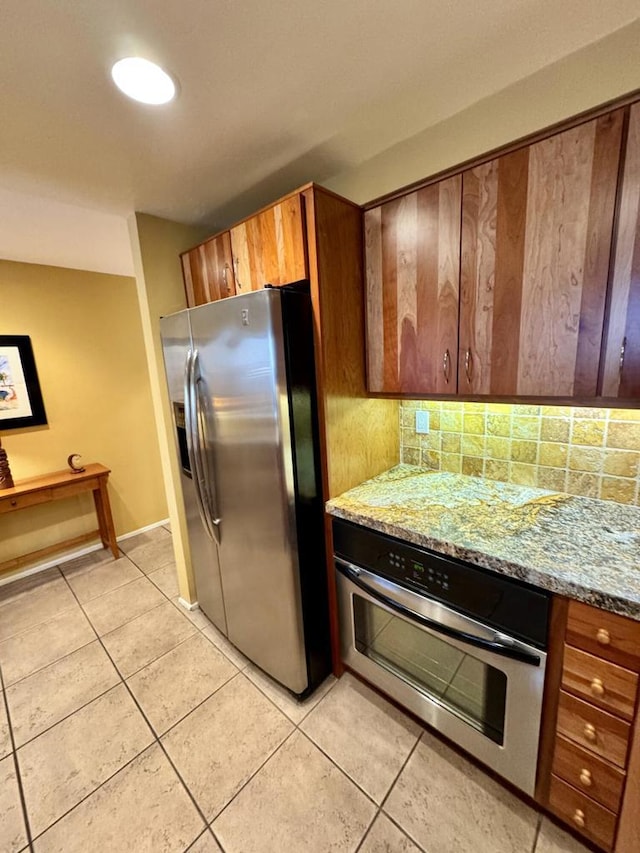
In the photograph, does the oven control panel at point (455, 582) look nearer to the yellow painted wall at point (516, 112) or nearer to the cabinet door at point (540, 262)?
the cabinet door at point (540, 262)

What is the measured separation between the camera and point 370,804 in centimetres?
122

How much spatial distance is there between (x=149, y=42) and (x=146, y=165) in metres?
0.63

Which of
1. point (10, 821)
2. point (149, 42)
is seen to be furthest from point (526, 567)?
point (10, 821)

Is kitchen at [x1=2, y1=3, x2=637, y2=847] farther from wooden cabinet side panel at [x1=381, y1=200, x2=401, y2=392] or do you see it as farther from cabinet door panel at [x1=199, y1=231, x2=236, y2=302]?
cabinet door panel at [x1=199, y1=231, x2=236, y2=302]

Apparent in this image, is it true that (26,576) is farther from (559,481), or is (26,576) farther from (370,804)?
(559,481)

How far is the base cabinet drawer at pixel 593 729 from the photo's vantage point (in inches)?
36.7

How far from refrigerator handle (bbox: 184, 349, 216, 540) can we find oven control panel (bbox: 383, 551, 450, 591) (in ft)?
3.08

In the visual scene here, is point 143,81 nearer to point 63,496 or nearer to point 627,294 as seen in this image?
point 627,294

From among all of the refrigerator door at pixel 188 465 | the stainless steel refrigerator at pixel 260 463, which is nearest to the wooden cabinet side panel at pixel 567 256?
the stainless steel refrigerator at pixel 260 463

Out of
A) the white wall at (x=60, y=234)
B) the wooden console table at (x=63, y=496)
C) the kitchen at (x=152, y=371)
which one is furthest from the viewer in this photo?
the wooden console table at (x=63, y=496)

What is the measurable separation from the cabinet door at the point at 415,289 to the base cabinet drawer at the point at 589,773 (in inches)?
47.2

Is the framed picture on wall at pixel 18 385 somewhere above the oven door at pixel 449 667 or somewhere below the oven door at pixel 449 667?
above

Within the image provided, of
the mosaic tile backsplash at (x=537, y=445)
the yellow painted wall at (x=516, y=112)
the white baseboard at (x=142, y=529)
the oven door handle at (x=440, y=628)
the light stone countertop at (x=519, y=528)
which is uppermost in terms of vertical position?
the yellow painted wall at (x=516, y=112)

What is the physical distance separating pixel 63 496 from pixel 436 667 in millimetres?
2898
